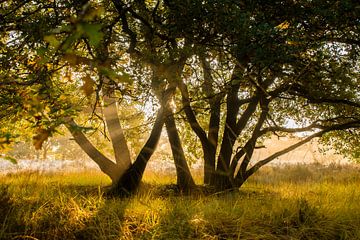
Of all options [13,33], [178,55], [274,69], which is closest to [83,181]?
[13,33]

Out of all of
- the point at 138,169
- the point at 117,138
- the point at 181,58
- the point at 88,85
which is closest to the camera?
the point at 88,85

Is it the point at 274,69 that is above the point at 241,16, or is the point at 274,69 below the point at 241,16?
below

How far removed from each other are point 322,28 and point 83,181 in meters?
7.92

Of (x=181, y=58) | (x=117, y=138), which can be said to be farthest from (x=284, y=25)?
(x=117, y=138)

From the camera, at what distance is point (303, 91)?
8297 millimetres

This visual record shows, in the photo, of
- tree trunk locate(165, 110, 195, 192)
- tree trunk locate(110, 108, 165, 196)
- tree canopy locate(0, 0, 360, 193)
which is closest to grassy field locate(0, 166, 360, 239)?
tree canopy locate(0, 0, 360, 193)

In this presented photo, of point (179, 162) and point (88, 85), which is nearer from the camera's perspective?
point (88, 85)

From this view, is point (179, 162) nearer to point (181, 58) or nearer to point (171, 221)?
point (181, 58)

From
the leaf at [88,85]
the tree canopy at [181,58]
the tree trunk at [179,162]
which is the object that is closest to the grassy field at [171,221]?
the tree canopy at [181,58]

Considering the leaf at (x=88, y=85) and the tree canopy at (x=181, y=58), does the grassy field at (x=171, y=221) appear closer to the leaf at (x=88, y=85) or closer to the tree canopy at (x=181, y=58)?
the tree canopy at (x=181, y=58)

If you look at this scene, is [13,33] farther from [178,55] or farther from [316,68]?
[316,68]

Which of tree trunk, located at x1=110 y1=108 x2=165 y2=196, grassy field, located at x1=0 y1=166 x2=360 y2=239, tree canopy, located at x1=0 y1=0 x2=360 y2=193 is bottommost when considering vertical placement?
grassy field, located at x1=0 y1=166 x2=360 y2=239

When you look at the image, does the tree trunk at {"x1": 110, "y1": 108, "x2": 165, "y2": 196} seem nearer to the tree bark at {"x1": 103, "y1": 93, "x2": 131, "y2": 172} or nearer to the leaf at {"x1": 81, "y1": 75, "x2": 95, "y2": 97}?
the tree bark at {"x1": 103, "y1": 93, "x2": 131, "y2": 172}

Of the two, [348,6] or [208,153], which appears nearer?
[348,6]
